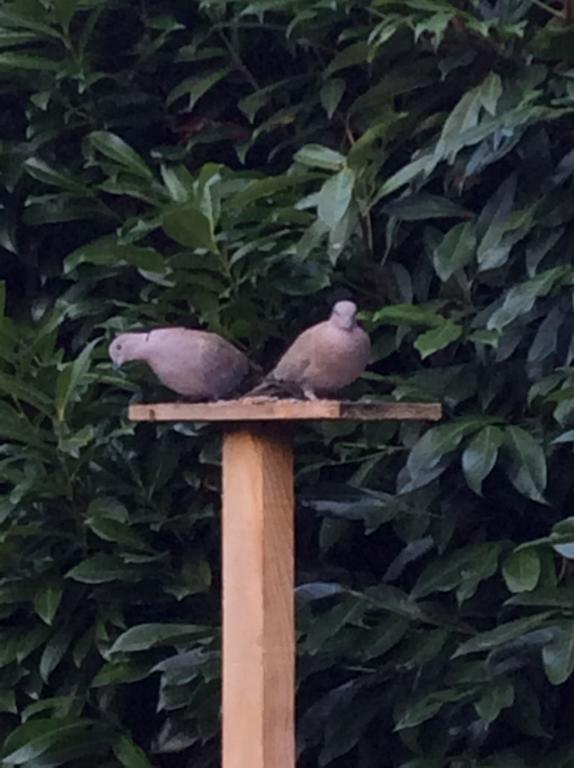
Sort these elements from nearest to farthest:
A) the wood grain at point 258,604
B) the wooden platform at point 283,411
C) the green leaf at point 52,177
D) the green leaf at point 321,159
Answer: the wooden platform at point 283,411 < the wood grain at point 258,604 < the green leaf at point 321,159 < the green leaf at point 52,177

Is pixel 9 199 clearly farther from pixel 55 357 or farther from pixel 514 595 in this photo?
pixel 514 595

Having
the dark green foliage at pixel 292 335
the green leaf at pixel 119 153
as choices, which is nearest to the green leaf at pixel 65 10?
the dark green foliage at pixel 292 335

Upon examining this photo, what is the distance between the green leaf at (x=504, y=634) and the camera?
178 cm

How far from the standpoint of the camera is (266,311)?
206 centimetres

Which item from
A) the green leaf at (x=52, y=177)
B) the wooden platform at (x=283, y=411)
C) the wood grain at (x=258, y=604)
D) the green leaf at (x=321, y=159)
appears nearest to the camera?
the wooden platform at (x=283, y=411)

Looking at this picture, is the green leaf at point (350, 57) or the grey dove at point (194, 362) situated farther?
the green leaf at point (350, 57)

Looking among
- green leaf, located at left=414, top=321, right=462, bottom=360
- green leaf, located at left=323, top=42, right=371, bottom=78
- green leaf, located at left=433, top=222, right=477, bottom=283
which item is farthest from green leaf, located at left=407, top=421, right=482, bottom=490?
green leaf, located at left=323, top=42, right=371, bottom=78

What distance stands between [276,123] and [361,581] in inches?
27.6

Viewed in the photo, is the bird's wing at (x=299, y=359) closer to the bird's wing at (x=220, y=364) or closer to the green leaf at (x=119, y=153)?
the bird's wing at (x=220, y=364)

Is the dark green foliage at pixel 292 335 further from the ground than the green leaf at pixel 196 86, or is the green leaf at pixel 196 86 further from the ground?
the green leaf at pixel 196 86

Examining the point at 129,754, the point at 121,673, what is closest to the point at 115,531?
the point at 121,673

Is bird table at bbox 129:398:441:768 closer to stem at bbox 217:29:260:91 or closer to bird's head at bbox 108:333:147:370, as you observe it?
bird's head at bbox 108:333:147:370

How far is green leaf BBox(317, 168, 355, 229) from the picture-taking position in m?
1.82

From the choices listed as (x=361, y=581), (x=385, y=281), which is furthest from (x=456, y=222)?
(x=361, y=581)
